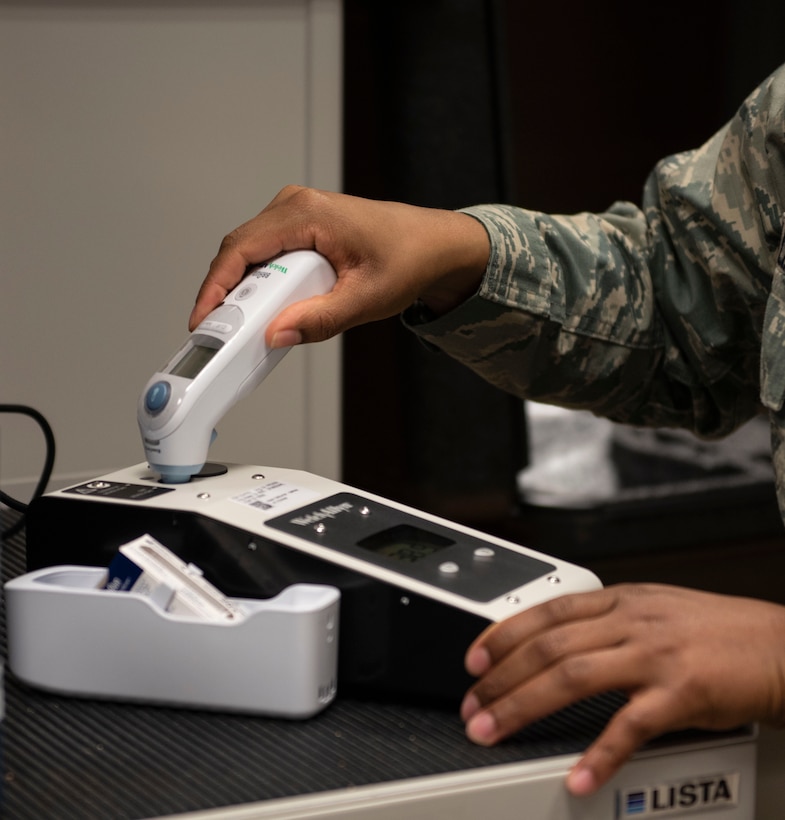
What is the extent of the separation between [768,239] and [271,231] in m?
0.39

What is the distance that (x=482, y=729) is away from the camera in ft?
1.70

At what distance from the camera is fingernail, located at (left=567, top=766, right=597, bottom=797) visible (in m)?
0.49

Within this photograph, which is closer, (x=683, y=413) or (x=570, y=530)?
(x=683, y=413)

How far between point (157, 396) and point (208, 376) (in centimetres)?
3

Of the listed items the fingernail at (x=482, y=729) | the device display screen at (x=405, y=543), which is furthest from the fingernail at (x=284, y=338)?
the fingernail at (x=482, y=729)

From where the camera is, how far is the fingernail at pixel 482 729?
52cm

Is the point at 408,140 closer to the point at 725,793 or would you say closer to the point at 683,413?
the point at 683,413

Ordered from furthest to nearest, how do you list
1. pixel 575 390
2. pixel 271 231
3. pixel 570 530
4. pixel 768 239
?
pixel 570 530 → pixel 575 390 → pixel 768 239 → pixel 271 231

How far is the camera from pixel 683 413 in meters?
1.02

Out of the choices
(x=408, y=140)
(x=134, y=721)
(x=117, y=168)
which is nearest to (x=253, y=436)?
(x=117, y=168)

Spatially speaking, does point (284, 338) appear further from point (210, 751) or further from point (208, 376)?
point (210, 751)

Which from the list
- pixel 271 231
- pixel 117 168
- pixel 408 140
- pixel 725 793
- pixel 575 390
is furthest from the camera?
pixel 408 140

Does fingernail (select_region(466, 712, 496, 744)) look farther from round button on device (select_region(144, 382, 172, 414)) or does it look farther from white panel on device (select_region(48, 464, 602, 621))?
round button on device (select_region(144, 382, 172, 414))

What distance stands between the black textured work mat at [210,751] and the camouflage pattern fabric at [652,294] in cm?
40
